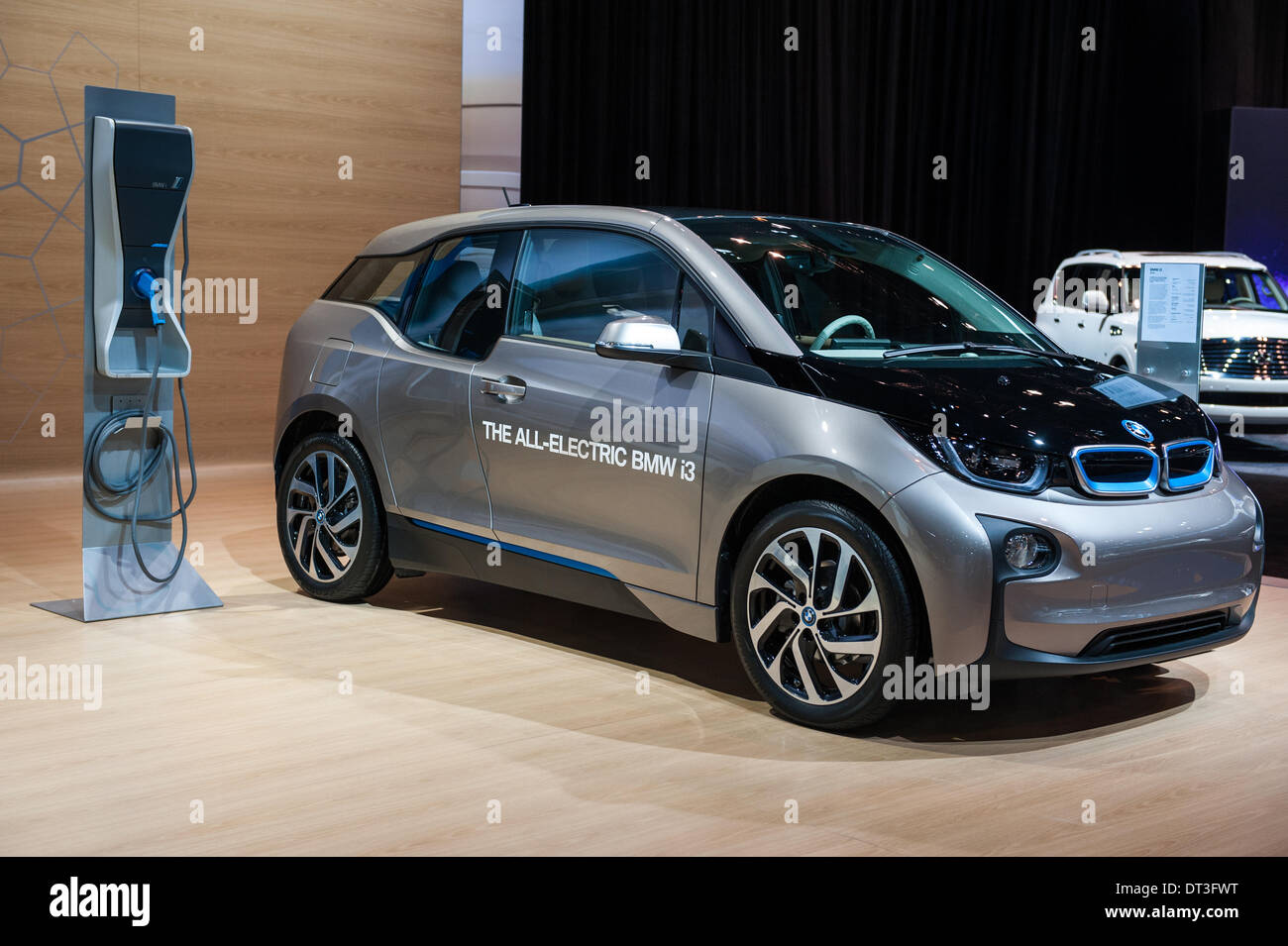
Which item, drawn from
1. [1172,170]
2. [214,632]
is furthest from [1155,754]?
[1172,170]

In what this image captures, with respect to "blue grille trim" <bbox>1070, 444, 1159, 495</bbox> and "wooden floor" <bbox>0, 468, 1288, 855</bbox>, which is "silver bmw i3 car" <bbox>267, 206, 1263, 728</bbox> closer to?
"blue grille trim" <bbox>1070, 444, 1159, 495</bbox>

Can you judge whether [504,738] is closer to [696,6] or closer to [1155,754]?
[1155,754]

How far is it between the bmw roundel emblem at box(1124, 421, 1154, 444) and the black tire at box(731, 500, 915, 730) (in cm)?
77

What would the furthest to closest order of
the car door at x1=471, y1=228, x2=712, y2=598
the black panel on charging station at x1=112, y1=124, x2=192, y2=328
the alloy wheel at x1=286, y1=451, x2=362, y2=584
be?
the alloy wheel at x1=286, y1=451, x2=362, y2=584 < the black panel on charging station at x1=112, y1=124, x2=192, y2=328 < the car door at x1=471, y1=228, x2=712, y2=598

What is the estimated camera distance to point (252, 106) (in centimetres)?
933

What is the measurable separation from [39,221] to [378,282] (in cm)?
410

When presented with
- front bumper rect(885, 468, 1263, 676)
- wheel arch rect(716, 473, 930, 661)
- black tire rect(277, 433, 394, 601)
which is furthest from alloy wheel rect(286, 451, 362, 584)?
Answer: front bumper rect(885, 468, 1263, 676)

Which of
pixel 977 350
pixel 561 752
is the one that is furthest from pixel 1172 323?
pixel 561 752

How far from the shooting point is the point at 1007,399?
3787 millimetres

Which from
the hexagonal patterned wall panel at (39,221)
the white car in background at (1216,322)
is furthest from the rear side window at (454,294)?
the white car in background at (1216,322)

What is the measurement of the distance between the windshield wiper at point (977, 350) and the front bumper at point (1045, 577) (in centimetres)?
69

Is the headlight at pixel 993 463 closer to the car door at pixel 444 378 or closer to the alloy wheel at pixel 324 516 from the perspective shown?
the car door at pixel 444 378

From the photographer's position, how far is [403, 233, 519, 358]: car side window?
15.6ft

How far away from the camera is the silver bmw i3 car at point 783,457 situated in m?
3.59
